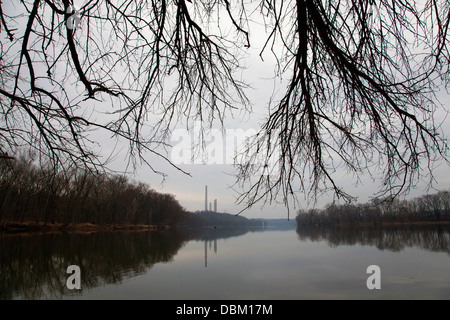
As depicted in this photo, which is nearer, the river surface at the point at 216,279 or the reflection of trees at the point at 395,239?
the river surface at the point at 216,279

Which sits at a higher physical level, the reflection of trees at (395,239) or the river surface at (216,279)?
the river surface at (216,279)

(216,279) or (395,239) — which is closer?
(216,279)

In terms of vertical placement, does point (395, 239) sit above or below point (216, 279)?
below

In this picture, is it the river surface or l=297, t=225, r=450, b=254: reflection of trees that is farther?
l=297, t=225, r=450, b=254: reflection of trees

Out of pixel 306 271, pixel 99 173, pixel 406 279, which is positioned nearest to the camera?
pixel 99 173

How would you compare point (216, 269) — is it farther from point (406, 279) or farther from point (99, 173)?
point (99, 173)

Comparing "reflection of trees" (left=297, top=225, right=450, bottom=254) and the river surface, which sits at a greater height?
the river surface
